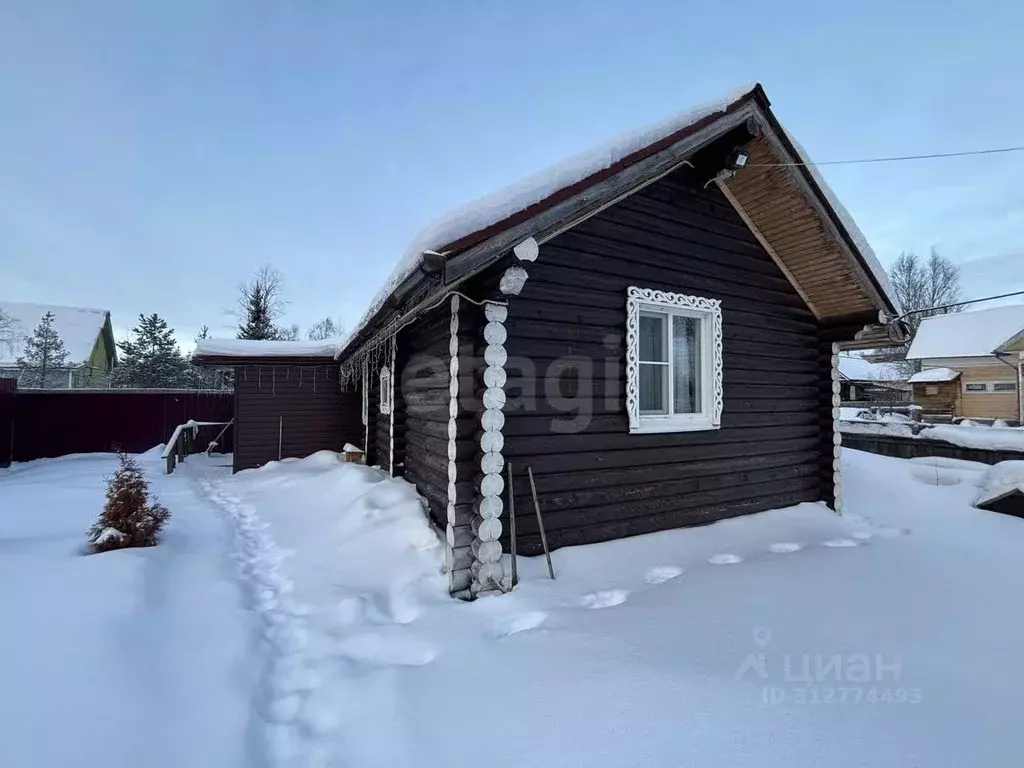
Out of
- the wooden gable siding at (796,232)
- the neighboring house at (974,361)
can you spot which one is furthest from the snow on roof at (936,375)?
the wooden gable siding at (796,232)

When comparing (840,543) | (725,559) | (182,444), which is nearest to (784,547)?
(840,543)

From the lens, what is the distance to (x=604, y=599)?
3.48 m

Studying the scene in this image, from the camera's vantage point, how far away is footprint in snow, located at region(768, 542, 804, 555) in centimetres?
471

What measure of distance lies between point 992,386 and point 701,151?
25.9m

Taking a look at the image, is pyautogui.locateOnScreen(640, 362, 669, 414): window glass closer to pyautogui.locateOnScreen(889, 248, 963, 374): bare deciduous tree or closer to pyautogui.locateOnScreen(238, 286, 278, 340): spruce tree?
Answer: pyautogui.locateOnScreen(238, 286, 278, 340): spruce tree

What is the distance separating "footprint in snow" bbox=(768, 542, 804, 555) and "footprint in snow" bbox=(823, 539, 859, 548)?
12.9 inches

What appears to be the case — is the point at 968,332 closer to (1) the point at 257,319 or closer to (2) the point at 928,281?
(2) the point at 928,281

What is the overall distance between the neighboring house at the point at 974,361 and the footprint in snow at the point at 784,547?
23385 millimetres

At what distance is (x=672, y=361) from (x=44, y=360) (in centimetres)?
2854

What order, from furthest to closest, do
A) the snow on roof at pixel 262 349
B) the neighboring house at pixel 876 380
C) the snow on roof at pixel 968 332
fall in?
the neighboring house at pixel 876 380, the snow on roof at pixel 968 332, the snow on roof at pixel 262 349

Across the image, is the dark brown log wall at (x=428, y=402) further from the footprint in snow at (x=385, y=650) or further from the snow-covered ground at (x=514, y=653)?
the footprint in snow at (x=385, y=650)

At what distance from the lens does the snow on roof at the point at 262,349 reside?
9422 millimetres

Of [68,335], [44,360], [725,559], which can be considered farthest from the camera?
[68,335]

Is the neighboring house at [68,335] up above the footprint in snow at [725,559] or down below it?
above
